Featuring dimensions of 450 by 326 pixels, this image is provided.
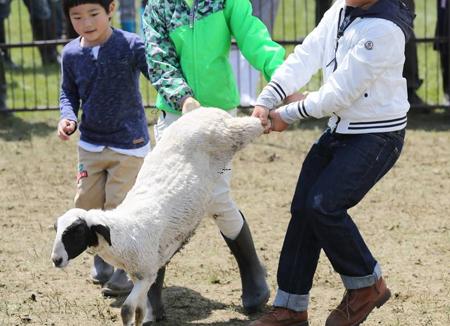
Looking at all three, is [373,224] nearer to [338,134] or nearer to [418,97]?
[338,134]

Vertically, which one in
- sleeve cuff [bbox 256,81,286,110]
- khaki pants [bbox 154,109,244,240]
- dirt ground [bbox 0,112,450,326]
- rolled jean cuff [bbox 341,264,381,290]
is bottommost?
dirt ground [bbox 0,112,450,326]

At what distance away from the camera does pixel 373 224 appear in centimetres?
628

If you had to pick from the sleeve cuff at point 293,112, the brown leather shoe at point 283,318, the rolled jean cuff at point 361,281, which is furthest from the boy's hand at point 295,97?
the brown leather shoe at point 283,318

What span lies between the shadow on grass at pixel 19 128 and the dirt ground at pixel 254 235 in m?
0.04

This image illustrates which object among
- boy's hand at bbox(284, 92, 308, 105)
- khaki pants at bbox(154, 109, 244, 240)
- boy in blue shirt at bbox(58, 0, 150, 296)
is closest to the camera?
boy's hand at bbox(284, 92, 308, 105)

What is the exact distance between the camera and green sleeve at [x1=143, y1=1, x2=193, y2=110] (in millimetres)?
4427

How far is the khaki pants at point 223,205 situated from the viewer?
4.60 metres

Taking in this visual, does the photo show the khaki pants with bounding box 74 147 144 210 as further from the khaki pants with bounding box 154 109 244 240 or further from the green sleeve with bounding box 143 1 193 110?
the green sleeve with bounding box 143 1 193 110

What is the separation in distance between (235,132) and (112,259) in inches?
27.7

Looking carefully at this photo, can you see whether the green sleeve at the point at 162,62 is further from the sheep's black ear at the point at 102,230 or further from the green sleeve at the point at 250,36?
the sheep's black ear at the point at 102,230

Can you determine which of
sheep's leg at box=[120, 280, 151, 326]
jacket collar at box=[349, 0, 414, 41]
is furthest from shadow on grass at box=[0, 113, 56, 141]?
jacket collar at box=[349, 0, 414, 41]

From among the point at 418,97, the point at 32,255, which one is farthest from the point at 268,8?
the point at 32,255

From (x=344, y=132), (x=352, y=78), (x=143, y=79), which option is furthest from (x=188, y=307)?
(x=143, y=79)

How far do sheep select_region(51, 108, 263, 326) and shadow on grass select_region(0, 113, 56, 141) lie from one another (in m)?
4.96
